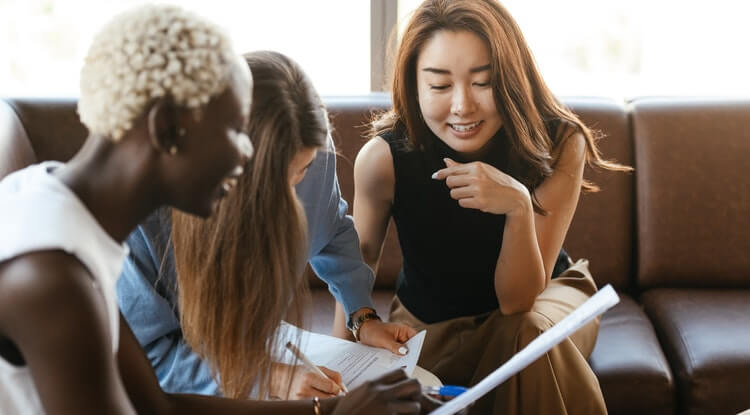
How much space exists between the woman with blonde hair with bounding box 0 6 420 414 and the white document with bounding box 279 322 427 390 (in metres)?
0.57

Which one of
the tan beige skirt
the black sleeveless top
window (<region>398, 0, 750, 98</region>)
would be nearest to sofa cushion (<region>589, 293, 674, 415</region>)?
the tan beige skirt

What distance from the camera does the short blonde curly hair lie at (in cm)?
86

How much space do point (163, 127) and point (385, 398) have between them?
0.46m

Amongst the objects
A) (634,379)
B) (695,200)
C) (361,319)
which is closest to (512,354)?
(361,319)

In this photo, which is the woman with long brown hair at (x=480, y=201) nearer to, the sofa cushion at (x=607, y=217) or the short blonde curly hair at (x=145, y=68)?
the sofa cushion at (x=607, y=217)

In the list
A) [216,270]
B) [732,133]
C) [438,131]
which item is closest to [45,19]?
[438,131]

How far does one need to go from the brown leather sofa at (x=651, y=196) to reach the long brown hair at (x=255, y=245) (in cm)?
95

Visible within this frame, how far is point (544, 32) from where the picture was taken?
2.86 meters

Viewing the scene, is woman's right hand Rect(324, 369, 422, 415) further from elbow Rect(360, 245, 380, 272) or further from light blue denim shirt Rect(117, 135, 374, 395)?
elbow Rect(360, 245, 380, 272)

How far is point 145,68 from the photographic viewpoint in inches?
33.7

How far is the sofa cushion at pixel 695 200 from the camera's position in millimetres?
2438

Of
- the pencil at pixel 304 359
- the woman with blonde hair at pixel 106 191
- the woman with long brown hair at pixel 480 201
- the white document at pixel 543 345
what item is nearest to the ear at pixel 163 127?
the woman with blonde hair at pixel 106 191

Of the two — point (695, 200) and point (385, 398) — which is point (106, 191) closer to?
point (385, 398)

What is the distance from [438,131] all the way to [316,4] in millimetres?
1124
